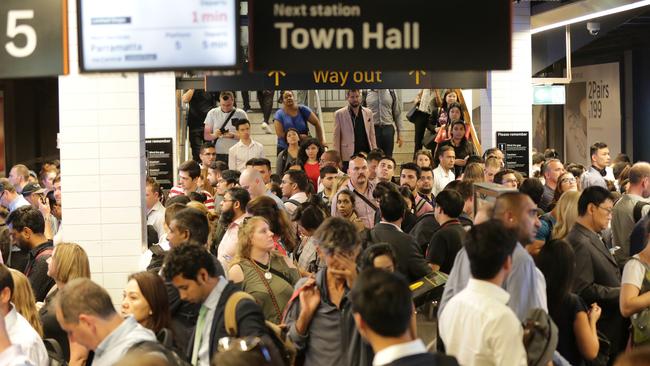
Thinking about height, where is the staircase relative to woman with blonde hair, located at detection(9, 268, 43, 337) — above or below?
above

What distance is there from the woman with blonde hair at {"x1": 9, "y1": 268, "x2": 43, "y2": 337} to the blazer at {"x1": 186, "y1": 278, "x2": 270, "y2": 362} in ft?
4.43

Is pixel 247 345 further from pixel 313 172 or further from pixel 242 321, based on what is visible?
pixel 313 172

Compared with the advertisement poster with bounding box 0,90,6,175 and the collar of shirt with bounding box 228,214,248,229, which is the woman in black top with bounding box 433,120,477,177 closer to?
the collar of shirt with bounding box 228,214,248,229

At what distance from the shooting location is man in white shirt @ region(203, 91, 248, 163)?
15.4 metres

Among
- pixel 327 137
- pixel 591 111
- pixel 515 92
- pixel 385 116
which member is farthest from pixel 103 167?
pixel 591 111

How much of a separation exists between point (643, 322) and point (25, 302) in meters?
3.78

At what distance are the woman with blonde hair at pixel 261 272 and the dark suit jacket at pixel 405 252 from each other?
892 mm

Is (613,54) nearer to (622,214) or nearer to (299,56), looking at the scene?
(622,214)

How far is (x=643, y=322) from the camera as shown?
681cm

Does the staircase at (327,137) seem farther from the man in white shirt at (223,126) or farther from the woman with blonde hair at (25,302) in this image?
the woman with blonde hair at (25,302)

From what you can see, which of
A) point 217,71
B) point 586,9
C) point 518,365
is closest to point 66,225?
point 217,71

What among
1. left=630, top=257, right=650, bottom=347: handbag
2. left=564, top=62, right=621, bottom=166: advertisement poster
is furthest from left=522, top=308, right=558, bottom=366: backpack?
left=564, top=62, right=621, bottom=166: advertisement poster

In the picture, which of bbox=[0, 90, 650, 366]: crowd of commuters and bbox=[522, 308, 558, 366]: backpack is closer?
bbox=[0, 90, 650, 366]: crowd of commuters

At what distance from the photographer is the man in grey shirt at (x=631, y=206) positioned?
963cm
